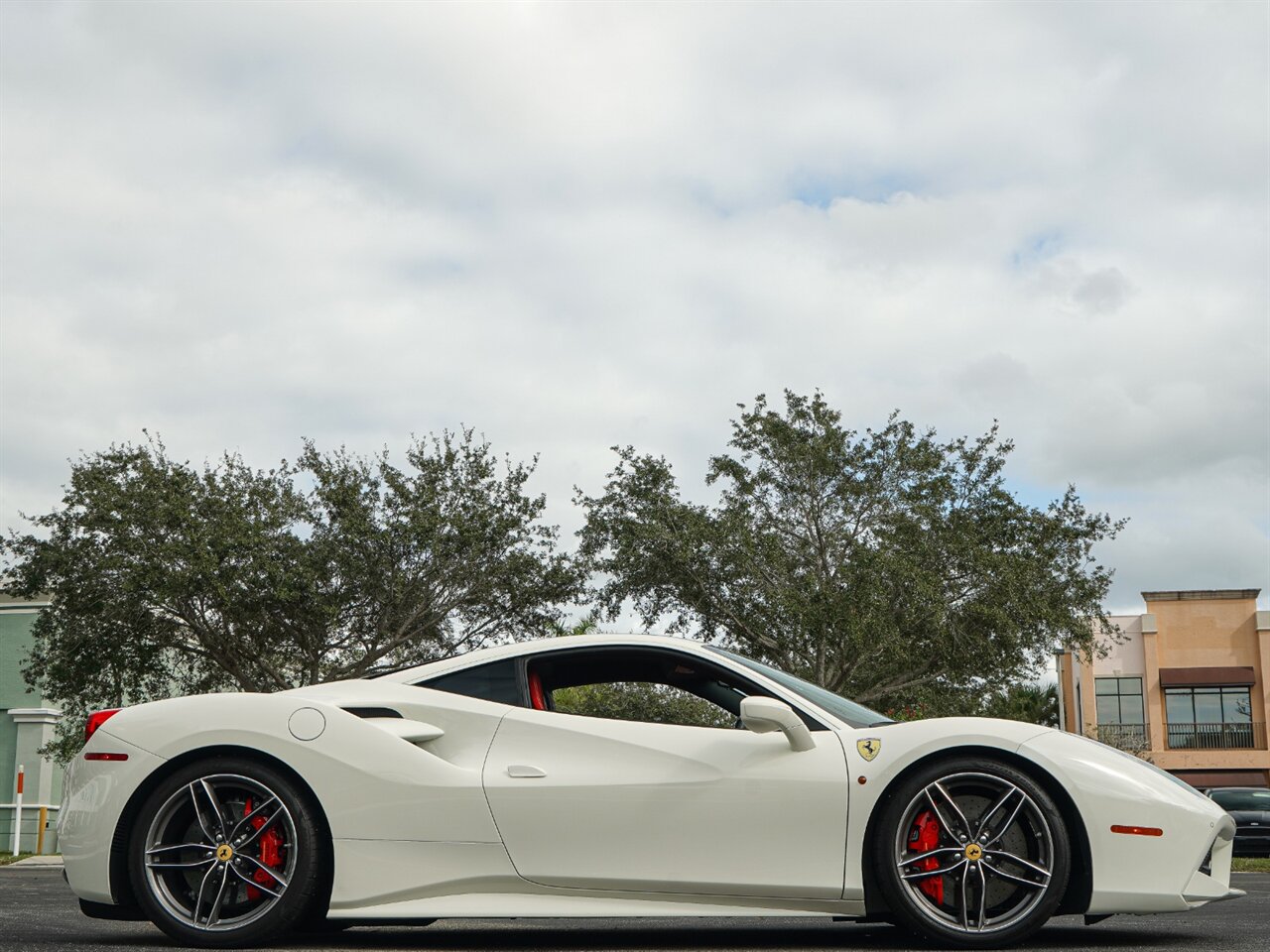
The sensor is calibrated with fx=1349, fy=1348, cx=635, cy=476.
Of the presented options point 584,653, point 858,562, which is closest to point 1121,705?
point 858,562

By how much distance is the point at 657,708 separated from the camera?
6121 millimetres

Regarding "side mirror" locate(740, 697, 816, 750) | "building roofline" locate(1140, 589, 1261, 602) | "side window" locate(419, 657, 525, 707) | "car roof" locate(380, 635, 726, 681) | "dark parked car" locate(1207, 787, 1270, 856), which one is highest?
"building roofline" locate(1140, 589, 1261, 602)

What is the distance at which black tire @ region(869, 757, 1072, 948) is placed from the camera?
16.2ft

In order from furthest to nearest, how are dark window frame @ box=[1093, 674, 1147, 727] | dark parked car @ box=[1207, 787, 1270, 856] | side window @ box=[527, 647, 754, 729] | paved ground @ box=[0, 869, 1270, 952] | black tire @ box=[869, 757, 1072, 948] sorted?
dark window frame @ box=[1093, 674, 1147, 727] < dark parked car @ box=[1207, 787, 1270, 856] < side window @ box=[527, 647, 754, 729] < paved ground @ box=[0, 869, 1270, 952] < black tire @ box=[869, 757, 1072, 948]

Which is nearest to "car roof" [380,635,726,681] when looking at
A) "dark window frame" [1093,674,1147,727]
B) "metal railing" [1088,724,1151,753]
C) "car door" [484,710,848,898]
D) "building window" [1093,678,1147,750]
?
"car door" [484,710,848,898]

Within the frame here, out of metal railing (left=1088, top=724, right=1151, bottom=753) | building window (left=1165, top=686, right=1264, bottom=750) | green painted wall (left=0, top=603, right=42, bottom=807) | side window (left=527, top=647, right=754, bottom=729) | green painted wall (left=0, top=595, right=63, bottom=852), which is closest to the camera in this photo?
side window (left=527, top=647, right=754, bottom=729)

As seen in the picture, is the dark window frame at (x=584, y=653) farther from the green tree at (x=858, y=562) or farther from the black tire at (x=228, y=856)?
the green tree at (x=858, y=562)

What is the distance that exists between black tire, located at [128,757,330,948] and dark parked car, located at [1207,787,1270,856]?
67.9ft

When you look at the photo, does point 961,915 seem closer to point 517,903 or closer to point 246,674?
point 517,903

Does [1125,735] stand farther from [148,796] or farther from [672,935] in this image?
[148,796]

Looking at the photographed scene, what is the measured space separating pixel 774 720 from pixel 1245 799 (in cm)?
2158

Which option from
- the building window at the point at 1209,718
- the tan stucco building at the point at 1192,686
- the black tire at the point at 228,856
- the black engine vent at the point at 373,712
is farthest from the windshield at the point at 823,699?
the building window at the point at 1209,718

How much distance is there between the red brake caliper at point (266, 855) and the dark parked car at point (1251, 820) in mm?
20708

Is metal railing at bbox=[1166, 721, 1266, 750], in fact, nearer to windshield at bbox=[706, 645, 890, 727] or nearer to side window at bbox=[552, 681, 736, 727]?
side window at bbox=[552, 681, 736, 727]
